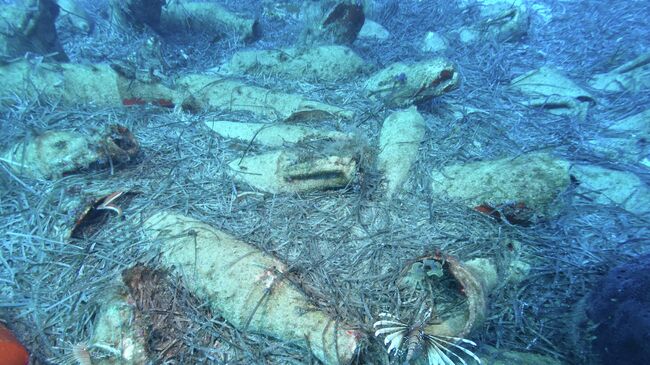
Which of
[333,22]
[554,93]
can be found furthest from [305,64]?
[554,93]

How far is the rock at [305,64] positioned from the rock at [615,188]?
9.93 feet

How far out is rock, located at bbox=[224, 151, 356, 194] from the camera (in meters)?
2.61

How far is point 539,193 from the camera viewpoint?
2.42 m

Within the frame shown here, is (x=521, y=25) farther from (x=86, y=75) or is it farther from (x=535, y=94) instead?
(x=86, y=75)

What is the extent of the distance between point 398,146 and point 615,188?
6.45 feet

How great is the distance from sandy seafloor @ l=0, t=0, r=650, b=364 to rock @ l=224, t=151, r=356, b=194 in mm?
106

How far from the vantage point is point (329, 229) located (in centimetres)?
254

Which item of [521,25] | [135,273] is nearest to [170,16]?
[135,273]

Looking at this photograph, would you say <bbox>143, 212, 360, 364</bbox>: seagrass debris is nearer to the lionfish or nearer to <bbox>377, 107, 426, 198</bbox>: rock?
the lionfish

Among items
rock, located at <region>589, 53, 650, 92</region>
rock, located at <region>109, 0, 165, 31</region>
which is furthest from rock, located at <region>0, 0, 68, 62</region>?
rock, located at <region>589, 53, 650, 92</region>

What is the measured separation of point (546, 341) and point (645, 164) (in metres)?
2.74

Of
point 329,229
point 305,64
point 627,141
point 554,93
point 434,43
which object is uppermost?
point 434,43

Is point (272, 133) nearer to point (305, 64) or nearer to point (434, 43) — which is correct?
point (305, 64)

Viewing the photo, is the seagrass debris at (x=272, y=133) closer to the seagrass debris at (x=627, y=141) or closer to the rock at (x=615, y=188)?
the rock at (x=615, y=188)
